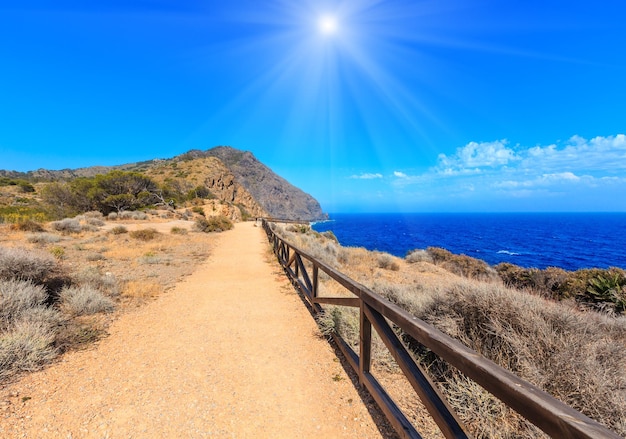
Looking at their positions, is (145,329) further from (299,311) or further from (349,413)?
(349,413)

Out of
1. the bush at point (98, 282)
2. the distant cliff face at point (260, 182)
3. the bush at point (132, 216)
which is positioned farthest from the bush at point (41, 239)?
the distant cliff face at point (260, 182)

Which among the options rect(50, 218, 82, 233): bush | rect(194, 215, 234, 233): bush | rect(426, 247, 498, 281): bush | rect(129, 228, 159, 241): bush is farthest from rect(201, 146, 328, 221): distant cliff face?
rect(426, 247, 498, 281): bush

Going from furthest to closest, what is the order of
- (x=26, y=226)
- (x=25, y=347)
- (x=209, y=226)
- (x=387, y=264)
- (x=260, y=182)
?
(x=260, y=182) → (x=209, y=226) → (x=26, y=226) → (x=387, y=264) → (x=25, y=347)

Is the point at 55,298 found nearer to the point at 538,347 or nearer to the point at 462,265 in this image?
the point at 538,347

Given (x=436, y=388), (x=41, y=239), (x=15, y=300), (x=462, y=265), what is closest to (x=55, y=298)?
(x=15, y=300)

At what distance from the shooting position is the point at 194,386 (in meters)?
3.17

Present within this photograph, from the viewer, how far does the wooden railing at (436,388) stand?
1121 mm

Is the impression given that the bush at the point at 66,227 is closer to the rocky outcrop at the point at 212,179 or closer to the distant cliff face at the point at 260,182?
the rocky outcrop at the point at 212,179

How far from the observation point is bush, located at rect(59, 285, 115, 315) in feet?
16.0

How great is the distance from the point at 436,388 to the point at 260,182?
386 feet

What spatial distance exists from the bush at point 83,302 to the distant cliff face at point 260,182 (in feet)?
318

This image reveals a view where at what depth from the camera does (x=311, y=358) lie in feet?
12.7

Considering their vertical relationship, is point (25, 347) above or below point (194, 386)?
above

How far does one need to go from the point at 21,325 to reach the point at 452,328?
5.57m
